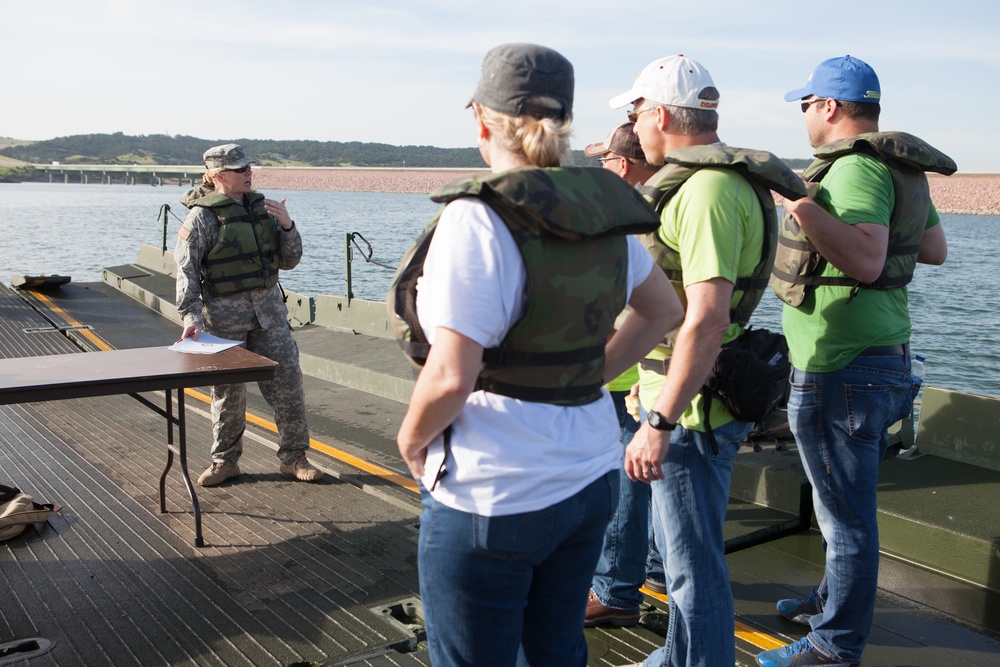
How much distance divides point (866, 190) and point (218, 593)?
10.1 feet

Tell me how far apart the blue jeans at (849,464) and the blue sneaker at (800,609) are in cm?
52

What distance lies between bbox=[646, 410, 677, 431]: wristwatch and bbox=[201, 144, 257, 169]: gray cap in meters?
3.53

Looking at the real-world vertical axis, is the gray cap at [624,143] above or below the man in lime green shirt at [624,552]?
above

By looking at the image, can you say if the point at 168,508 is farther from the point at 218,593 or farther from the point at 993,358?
the point at 993,358

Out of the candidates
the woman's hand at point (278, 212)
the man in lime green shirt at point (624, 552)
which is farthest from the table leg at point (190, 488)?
the man in lime green shirt at point (624, 552)

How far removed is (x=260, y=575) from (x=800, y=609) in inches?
94.4

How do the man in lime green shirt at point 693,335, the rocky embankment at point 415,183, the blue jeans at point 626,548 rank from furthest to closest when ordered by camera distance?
the rocky embankment at point 415,183 → the blue jeans at point 626,548 → the man in lime green shirt at point 693,335

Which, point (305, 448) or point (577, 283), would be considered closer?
point (577, 283)

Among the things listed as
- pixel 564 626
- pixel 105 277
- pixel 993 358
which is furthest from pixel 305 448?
pixel 993 358

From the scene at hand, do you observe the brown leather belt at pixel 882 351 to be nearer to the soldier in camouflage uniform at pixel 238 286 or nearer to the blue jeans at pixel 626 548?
the blue jeans at pixel 626 548

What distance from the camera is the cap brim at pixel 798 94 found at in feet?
10.6

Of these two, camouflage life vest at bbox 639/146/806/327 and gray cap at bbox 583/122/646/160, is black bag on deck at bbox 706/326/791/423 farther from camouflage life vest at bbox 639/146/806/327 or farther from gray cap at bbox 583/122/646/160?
gray cap at bbox 583/122/646/160

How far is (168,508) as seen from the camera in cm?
500

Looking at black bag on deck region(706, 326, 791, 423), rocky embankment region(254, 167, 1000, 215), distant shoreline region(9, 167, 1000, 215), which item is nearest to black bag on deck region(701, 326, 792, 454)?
black bag on deck region(706, 326, 791, 423)
